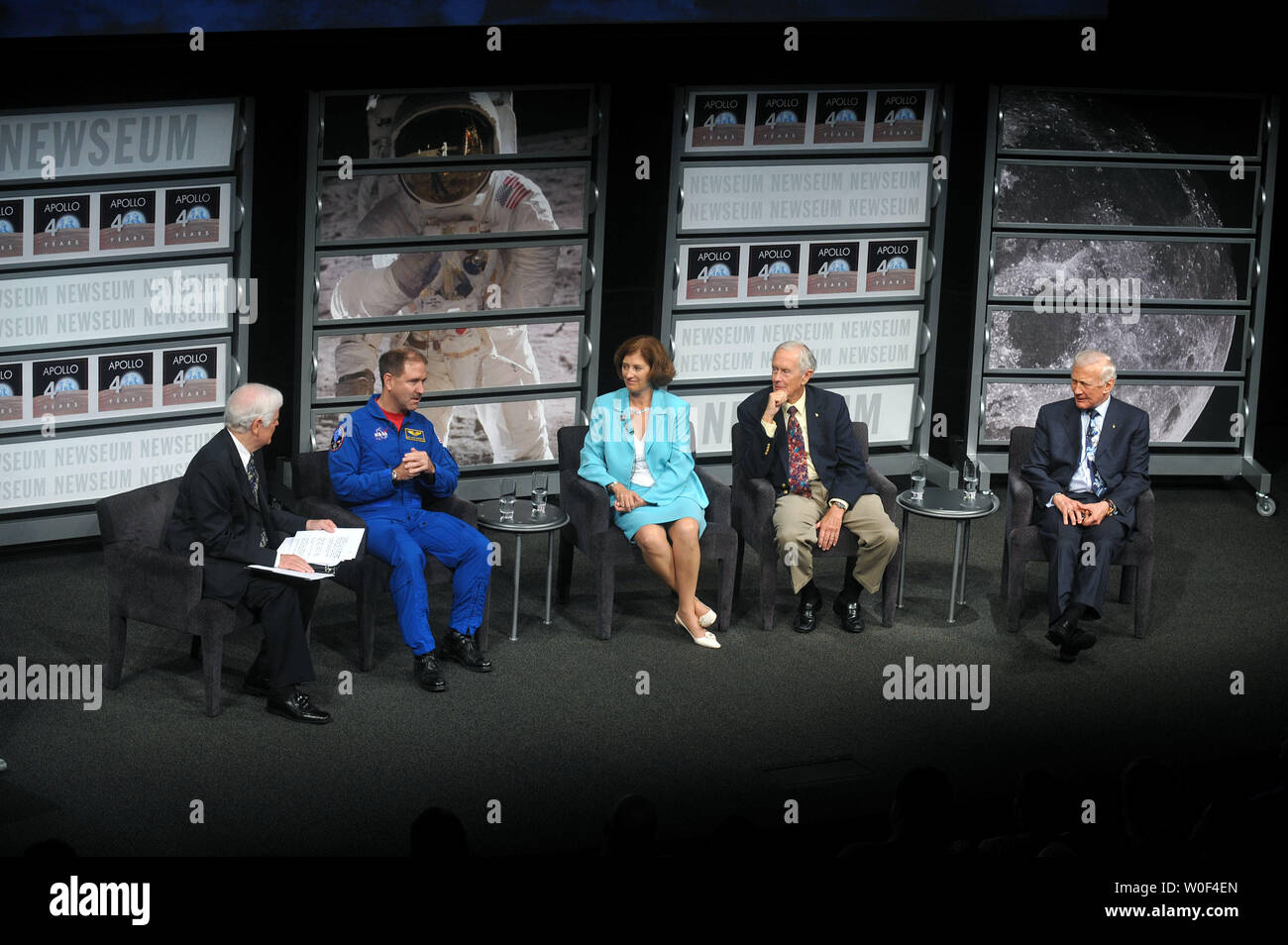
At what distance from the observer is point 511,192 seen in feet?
26.6

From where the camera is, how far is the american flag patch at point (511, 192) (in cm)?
809

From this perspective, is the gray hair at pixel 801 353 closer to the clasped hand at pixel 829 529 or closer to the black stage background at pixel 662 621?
the clasped hand at pixel 829 529

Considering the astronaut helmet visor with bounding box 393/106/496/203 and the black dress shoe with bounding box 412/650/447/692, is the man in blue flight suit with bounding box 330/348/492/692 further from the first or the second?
the astronaut helmet visor with bounding box 393/106/496/203

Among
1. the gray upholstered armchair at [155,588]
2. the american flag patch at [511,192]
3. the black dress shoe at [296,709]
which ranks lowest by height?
the black dress shoe at [296,709]

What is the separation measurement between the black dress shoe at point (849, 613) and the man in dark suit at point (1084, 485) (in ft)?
2.67

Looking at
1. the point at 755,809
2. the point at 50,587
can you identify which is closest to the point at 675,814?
the point at 755,809

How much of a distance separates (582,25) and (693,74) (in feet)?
2.38

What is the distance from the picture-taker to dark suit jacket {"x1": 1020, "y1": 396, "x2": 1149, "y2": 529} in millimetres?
7086

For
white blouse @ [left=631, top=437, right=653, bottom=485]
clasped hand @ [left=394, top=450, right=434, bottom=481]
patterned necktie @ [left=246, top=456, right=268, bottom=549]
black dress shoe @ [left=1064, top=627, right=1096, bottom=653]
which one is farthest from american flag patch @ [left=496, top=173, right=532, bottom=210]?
black dress shoe @ [left=1064, top=627, right=1096, bottom=653]

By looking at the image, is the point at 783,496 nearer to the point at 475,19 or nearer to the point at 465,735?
the point at 465,735

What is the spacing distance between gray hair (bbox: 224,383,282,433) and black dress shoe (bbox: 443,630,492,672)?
1170 millimetres

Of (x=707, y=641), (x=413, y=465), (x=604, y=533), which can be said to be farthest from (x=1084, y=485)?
(x=413, y=465)

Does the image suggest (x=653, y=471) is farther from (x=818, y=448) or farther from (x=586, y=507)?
(x=818, y=448)

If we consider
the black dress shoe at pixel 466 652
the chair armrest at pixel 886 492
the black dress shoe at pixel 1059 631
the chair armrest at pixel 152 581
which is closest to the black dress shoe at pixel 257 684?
the chair armrest at pixel 152 581
